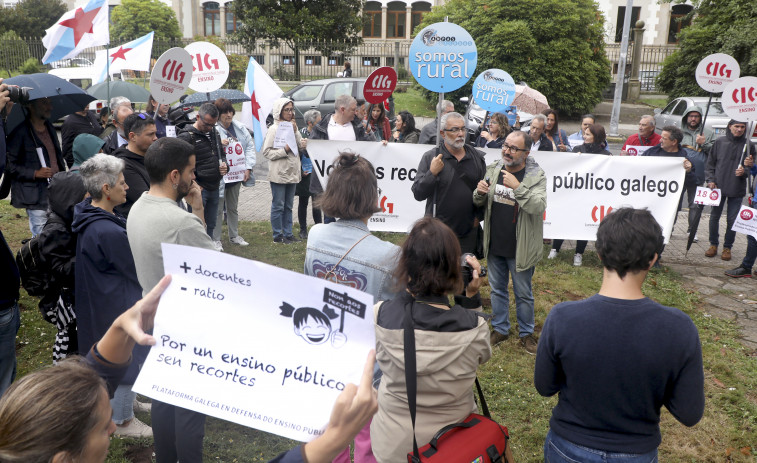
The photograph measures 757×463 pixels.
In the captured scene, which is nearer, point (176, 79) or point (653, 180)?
point (176, 79)

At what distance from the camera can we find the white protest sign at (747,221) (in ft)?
24.1

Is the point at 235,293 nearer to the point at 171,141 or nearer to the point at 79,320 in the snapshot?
the point at 171,141

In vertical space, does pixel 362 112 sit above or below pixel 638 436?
above

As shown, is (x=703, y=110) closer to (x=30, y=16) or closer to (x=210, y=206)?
(x=210, y=206)

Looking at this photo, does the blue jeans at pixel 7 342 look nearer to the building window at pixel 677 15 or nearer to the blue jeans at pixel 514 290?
the blue jeans at pixel 514 290

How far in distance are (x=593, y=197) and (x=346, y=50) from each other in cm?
2216

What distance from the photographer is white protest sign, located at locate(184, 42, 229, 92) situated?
27.8ft

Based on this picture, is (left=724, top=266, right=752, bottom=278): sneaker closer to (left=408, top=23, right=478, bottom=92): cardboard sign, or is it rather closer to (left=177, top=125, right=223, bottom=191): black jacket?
(left=408, top=23, right=478, bottom=92): cardboard sign

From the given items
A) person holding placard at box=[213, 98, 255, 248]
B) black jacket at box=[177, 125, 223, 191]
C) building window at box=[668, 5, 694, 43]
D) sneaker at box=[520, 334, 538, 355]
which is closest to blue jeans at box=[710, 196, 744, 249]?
sneaker at box=[520, 334, 538, 355]

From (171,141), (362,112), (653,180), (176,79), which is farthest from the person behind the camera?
(362,112)

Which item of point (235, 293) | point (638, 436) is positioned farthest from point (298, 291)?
point (638, 436)

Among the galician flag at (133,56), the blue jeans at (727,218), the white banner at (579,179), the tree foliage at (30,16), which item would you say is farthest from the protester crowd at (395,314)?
the tree foliage at (30,16)

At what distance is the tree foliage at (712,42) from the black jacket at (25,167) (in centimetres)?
2102

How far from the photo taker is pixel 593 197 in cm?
779
